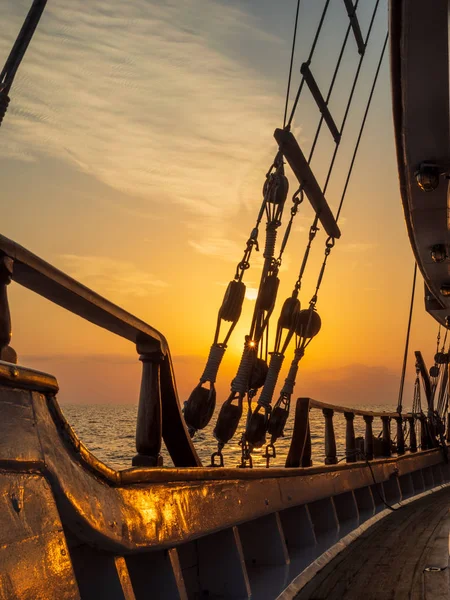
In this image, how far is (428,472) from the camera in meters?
12.9

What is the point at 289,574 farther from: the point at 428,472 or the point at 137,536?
the point at 428,472

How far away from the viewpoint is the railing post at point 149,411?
3.04m

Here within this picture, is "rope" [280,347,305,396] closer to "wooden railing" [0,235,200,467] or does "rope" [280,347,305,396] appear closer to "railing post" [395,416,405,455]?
"wooden railing" [0,235,200,467]

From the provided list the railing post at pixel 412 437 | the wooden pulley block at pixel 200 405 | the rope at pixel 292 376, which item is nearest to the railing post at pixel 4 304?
the wooden pulley block at pixel 200 405

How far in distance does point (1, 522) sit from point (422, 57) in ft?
14.3

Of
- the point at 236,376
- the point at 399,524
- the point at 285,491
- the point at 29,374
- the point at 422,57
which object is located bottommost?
the point at 399,524

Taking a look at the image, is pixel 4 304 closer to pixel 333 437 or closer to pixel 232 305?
pixel 232 305

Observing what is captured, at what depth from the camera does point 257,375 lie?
677 centimetres

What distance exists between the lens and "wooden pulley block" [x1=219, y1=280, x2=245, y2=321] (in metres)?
6.31

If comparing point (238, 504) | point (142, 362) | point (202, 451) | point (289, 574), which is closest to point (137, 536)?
point (142, 362)

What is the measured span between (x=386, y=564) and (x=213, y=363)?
2.00m

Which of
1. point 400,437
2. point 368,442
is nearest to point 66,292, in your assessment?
point 368,442

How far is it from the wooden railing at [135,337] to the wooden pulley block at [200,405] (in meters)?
2.07

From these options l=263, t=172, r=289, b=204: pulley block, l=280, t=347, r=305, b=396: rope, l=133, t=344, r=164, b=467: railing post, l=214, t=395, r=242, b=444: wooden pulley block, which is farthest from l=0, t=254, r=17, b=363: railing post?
l=280, t=347, r=305, b=396: rope
